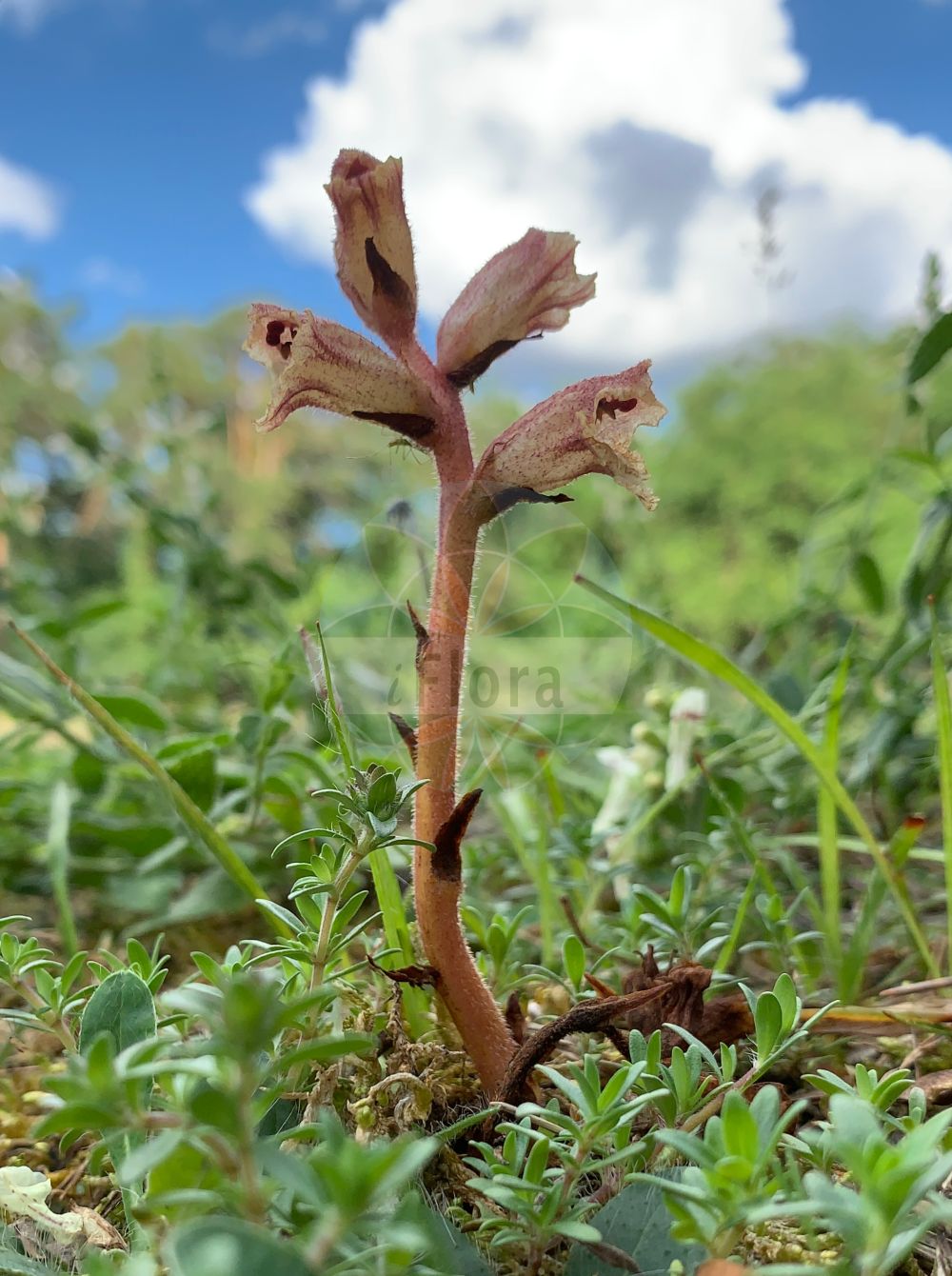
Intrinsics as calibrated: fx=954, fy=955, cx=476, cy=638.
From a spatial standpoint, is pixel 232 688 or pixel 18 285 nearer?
pixel 232 688

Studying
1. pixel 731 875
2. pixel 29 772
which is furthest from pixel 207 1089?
pixel 29 772

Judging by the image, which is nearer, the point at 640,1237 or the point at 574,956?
the point at 640,1237

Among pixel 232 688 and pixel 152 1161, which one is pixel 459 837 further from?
pixel 232 688

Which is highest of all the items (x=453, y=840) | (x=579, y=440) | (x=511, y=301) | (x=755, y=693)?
(x=511, y=301)

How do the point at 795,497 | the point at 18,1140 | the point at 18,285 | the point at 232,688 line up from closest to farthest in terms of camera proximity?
the point at 18,1140
the point at 232,688
the point at 795,497
the point at 18,285

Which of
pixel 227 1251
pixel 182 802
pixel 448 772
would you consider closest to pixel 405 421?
pixel 448 772

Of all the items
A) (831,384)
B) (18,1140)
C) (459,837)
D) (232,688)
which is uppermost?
(831,384)

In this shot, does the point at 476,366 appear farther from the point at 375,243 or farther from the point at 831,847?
the point at 831,847

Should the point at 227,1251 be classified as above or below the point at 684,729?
below
